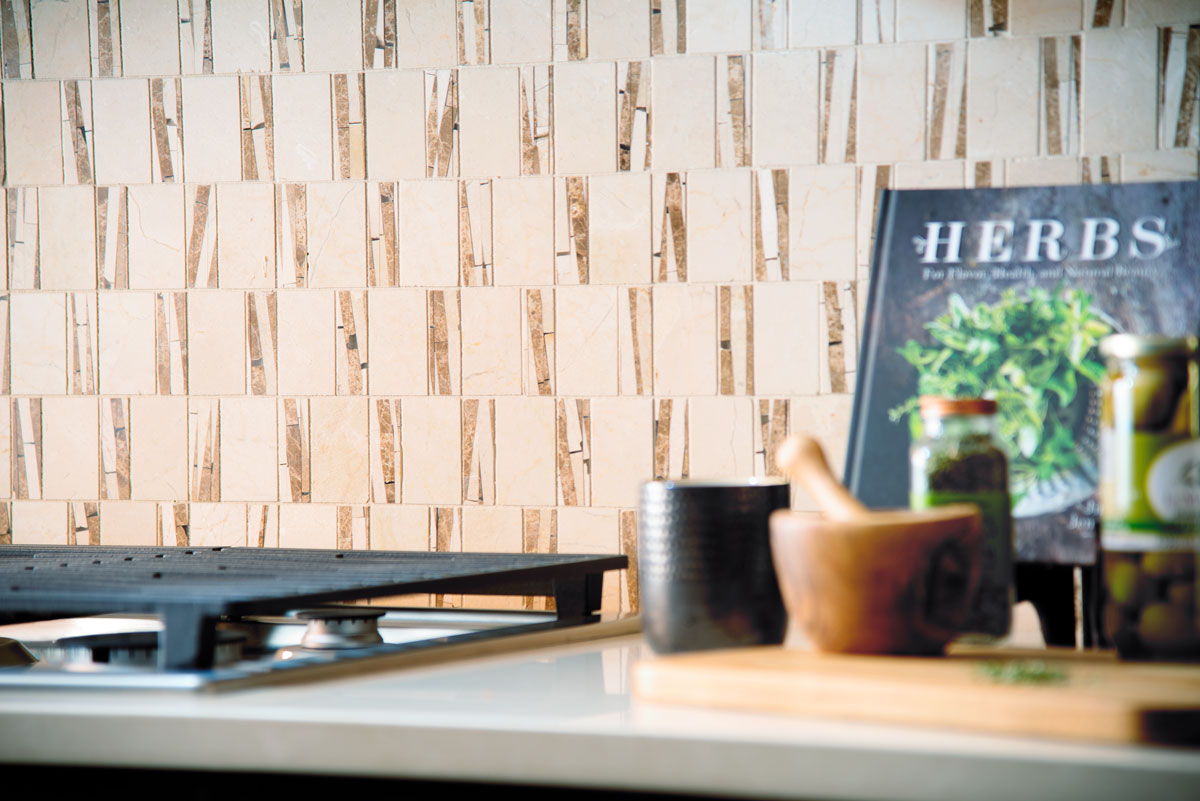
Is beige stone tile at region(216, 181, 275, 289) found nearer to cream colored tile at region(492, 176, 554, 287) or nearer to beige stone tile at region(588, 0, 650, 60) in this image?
cream colored tile at region(492, 176, 554, 287)

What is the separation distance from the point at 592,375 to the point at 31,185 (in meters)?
0.76

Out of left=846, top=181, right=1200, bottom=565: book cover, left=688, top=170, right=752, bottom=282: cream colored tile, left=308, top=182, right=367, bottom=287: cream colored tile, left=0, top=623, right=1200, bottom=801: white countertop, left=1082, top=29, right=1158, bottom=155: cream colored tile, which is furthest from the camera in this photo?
left=308, top=182, right=367, bottom=287: cream colored tile

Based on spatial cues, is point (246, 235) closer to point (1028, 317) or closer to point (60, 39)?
point (60, 39)

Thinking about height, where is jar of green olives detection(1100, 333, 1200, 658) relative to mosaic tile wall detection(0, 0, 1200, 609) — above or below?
below

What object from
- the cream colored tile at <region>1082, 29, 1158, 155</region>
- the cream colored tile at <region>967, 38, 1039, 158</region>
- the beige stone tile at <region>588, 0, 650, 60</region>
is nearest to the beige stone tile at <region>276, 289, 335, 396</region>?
the beige stone tile at <region>588, 0, 650, 60</region>

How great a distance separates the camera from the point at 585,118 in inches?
54.9

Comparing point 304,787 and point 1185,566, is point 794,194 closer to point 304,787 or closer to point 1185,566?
point 1185,566

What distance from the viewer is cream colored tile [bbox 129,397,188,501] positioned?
1.52 m

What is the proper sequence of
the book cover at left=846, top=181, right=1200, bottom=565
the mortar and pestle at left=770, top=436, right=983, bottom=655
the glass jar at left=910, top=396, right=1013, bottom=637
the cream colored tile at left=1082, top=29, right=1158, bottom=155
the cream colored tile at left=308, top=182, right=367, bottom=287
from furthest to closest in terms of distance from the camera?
the cream colored tile at left=308, top=182, right=367, bottom=287 → the cream colored tile at left=1082, top=29, right=1158, bottom=155 → the book cover at left=846, top=181, right=1200, bottom=565 → the glass jar at left=910, top=396, right=1013, bottom=637 → the mortar and pestle at left=770, top=436, right=983, bottom=655

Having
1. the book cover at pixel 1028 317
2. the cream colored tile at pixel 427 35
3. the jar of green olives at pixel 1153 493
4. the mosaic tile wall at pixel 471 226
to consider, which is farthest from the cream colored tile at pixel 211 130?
the jar of green olives at pixel 1153 493

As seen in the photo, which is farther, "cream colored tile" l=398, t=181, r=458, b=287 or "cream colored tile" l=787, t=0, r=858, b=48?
"cream colored tile" l=398, t=181, r=458, b=287

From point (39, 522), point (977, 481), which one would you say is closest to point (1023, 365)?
point (977, 481)

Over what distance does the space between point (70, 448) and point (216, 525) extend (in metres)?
0.22

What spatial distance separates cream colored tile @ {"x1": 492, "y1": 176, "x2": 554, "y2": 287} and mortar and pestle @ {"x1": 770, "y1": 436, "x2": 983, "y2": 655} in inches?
27.8
